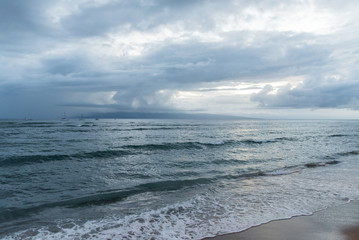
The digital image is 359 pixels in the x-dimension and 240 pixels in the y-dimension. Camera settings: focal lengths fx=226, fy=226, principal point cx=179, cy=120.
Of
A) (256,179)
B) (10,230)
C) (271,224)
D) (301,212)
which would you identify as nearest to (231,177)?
(256,179)

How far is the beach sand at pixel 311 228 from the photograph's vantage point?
18.3ft

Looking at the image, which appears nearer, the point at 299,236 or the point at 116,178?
the point at 299,236

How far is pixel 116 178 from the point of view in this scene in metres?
11.7

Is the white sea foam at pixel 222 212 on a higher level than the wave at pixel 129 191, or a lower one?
higher

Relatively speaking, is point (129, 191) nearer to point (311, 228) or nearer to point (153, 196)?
point (153, 196)

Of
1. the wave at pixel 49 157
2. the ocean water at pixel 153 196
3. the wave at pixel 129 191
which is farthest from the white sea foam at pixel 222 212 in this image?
the wave at pixel 49 157

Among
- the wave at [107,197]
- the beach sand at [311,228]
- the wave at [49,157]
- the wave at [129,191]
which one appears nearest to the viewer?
the beach sand at [311,228]

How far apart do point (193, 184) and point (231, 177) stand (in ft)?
8.41

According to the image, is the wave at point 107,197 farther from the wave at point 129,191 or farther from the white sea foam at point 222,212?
the white sea foam at point 222,212

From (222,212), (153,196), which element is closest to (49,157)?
(153,196)

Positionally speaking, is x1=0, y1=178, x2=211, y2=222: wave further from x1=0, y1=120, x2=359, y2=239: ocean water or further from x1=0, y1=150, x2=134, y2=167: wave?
x1=0, y1=150, x2=134, y2=167: wave

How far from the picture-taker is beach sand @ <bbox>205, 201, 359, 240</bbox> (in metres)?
5.57

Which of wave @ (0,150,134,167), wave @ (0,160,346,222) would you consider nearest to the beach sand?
wave @ (0,160,346,222)

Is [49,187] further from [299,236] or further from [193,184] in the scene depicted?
[299,236]
